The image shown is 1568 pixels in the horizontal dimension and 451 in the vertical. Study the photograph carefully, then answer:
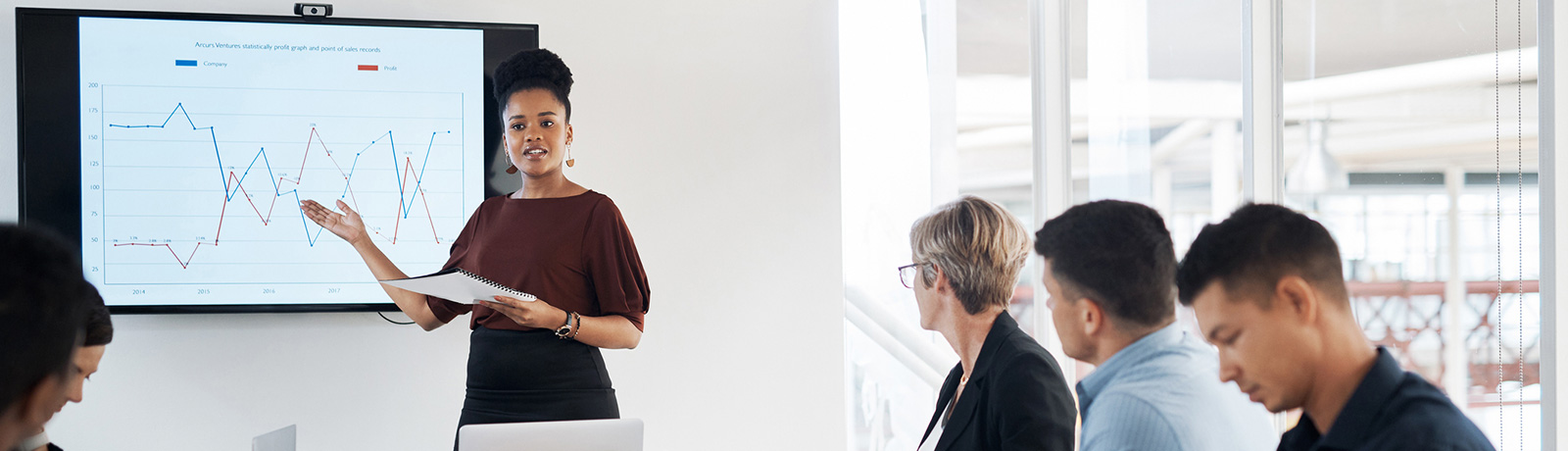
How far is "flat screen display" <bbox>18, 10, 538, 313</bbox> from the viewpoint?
112 inches

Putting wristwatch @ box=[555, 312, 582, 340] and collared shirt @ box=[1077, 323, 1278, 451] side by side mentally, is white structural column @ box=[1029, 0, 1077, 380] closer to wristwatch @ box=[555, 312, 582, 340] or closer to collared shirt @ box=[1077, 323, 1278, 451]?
wristwatch @ box=[555, 312, 582, 340]

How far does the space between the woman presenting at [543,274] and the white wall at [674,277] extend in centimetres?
70

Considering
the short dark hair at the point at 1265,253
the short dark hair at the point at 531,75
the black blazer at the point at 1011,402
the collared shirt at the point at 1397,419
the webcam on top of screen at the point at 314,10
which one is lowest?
the black blazer at the point at 1011,402

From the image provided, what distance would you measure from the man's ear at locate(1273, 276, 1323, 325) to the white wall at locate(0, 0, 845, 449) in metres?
2.31

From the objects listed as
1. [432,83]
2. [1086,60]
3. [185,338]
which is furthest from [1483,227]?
[185,338]

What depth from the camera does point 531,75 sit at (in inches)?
96.0

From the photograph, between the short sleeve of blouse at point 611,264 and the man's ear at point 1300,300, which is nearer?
the man's ear at point 1300,300

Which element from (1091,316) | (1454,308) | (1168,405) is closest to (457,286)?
(1091,316)

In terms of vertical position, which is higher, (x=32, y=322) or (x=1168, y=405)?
(x=32, y=322)


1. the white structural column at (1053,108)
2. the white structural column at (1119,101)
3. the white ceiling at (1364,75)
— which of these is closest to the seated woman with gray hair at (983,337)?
the white ceiling at (1364,75)

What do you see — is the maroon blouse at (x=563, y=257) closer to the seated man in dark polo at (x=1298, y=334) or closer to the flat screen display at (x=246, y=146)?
the flat screen display at (x=246, y=146)

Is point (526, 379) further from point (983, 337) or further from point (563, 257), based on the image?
point (983, 337)

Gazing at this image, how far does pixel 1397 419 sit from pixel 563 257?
1777 millimetres

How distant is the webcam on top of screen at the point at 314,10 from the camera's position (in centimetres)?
293
